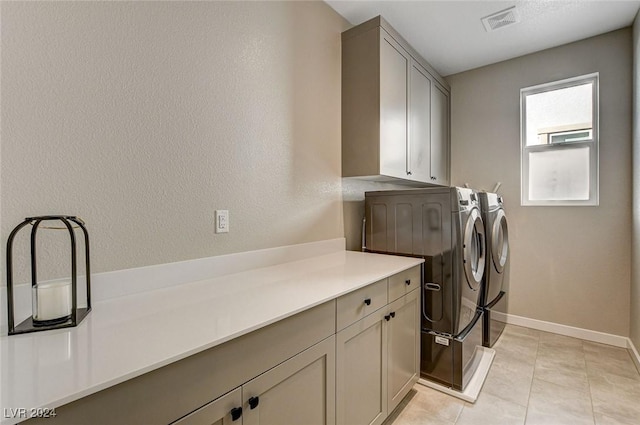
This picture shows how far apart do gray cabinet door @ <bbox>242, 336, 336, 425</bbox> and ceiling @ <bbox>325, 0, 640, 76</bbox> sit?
2.26m

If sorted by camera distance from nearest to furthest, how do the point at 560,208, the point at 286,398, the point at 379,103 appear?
1. the point at 286,398
2. the point at 379,103
3. the point at 560,208

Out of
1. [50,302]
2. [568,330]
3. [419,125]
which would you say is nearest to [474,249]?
[419,125]

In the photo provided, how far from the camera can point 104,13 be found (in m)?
1.08

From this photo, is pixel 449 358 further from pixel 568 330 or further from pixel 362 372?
pixel 568 330

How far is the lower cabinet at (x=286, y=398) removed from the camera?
78cm

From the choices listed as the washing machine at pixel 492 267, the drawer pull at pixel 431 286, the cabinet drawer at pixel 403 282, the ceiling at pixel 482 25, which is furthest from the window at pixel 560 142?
the cabinet drawer at pixel 403 282

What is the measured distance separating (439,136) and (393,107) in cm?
107

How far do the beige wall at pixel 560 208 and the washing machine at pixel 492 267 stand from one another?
1.20 feet

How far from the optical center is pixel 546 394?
6.11ft

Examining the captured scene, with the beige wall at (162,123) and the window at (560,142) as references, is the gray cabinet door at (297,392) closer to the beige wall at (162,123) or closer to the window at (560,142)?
the beige wall at (162,123)

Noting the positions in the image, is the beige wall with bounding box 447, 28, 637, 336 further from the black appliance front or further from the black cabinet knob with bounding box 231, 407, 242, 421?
the black cabinet knob with bounding box 231, 407, 242, 421

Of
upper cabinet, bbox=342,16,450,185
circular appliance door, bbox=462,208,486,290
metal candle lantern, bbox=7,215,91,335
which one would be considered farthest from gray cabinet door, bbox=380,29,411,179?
metal candle lantern, bbox=7,215,91,335

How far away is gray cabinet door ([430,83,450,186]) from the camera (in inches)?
113

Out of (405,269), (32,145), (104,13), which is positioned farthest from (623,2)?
(32,145)
